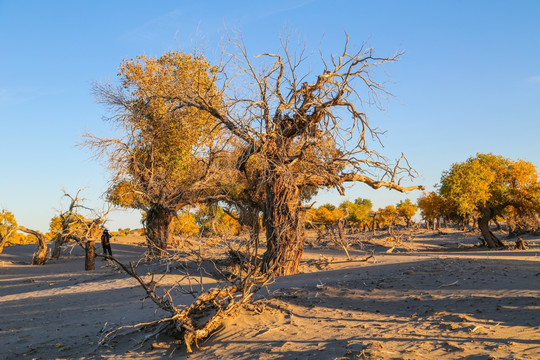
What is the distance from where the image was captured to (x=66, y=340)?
299 inches

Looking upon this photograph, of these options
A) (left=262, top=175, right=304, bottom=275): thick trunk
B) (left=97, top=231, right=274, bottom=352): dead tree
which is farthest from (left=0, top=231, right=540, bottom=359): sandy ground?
(left=262, top=175, right=304, bottom=275): thick trunk

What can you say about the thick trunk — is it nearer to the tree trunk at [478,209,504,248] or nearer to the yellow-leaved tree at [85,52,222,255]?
the yellow-leaved tree at [85,52,222,255]

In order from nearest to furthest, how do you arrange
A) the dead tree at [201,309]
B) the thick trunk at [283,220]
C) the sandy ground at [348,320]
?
the sandy ground at [348,320], the dead tree at [201,309], the thick trunk at [283,220]

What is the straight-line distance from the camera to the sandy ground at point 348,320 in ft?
17.5

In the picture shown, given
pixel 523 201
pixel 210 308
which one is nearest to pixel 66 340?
pixel 210 308

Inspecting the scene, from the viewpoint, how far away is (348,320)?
659 centimetres

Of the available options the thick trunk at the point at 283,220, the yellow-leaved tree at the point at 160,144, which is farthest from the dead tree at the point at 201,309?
the yellow-leaved tree at the point at 160,144

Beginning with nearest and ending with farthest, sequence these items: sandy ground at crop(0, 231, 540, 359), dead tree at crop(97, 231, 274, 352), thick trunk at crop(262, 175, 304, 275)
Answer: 1. sandy ground at crop(0, 231, 540, 359)
2. dead tree at crop(97, 231, 274, 352)
3. thick trunk at crop(262, 175, 304, 275)

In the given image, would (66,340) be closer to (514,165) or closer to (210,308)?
(210,308)

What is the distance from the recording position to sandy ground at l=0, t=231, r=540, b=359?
5.33 meters

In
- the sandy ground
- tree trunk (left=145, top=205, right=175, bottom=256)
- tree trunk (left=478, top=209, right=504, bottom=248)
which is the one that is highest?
tree trunk (left=145, top=205, right=175, bottom=256)

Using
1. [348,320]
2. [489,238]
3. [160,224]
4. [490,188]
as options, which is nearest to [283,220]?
[348,320]

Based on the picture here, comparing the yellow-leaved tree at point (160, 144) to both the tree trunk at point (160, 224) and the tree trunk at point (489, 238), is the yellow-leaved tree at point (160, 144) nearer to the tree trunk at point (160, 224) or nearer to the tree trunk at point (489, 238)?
the tree trunk at point (160, 224)

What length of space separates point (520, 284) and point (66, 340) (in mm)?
7863
